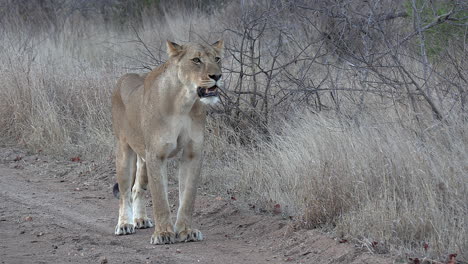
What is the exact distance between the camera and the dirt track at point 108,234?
5789 mm

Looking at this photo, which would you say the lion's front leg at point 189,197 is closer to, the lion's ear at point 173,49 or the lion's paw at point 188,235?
the lion's paw at point 188,235

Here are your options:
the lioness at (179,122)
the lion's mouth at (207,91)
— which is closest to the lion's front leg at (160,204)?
the lioness at (179,122)

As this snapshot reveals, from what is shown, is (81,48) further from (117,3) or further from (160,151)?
(160,151)

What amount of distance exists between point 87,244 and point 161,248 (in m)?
0.57

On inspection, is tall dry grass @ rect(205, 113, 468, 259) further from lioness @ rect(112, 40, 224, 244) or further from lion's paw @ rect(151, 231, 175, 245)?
lion's paw @ rect(151, 231, 175, 245)

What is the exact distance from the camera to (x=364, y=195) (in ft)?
19.8

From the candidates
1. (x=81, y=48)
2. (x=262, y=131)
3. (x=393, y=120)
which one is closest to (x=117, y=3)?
(x=81, y=48)

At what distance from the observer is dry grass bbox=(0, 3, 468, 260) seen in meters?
5.52

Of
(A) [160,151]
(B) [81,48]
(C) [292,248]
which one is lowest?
(C) [292,248]

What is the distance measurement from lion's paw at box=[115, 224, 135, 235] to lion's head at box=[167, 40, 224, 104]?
4.39ft

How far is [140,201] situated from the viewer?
7.02 meters

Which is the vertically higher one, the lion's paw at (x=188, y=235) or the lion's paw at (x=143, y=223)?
the lion's paw at (x=143, y=223)

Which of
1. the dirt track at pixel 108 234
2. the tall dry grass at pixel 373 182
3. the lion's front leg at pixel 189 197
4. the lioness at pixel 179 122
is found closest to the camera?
the tall dry grass at pixel 373 182

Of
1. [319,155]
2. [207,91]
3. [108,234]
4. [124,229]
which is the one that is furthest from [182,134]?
[319,155]
